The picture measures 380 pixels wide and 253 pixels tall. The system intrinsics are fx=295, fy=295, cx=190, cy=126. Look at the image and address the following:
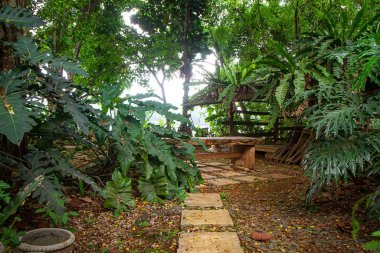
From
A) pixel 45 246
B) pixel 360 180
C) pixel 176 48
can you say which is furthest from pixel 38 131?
pixel 176 48

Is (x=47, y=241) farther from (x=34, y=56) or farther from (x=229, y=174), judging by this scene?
(x=229, y=174)

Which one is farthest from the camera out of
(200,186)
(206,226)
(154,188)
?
(200,186)

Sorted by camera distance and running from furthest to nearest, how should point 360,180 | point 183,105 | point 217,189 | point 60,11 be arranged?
point 183,105, point 60,11, point 217,189, point 360,180

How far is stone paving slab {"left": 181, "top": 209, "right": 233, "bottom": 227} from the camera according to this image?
266 centimetres

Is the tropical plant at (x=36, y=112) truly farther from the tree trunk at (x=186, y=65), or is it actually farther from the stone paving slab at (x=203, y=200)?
the tree trunk at (x=186, y=65)

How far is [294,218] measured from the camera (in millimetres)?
2830

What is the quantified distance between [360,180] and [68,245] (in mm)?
2911

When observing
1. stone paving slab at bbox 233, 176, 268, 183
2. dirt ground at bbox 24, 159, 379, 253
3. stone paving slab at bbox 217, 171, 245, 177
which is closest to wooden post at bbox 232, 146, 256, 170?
stone paving slab at bbox 217, 171, 245, 177

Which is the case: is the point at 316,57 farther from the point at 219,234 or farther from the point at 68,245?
the point at 68,245

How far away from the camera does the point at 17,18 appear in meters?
2.23

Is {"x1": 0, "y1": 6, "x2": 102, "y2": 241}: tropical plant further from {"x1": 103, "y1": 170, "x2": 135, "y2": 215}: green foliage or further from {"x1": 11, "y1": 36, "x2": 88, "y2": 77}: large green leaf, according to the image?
{"x1": 103, "y1": 170, "x2": 135, "y2": 215}: green foliage

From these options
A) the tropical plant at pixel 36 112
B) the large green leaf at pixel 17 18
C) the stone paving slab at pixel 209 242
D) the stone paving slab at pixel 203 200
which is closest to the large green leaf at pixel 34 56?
the tropical plant at pixel 36 112

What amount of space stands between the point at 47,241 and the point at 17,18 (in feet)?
5.36

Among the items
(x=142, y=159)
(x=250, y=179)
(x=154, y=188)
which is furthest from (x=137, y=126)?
(x=250, y=179)
